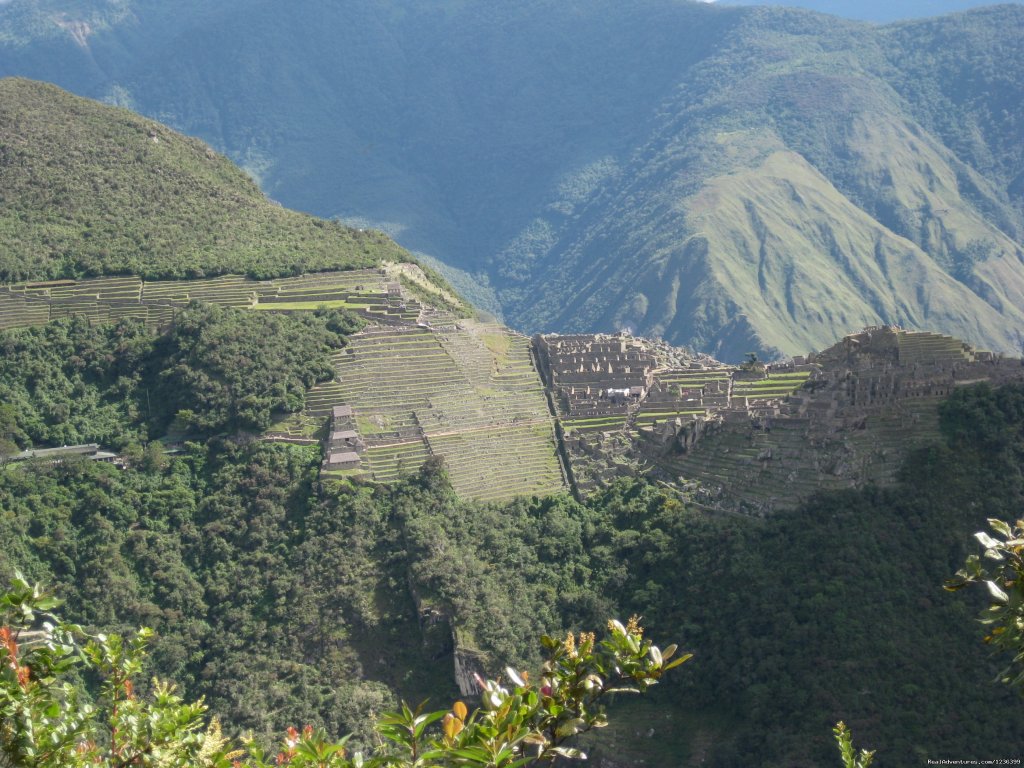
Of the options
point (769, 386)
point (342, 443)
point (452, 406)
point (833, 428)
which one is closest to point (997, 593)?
point (833, 428)

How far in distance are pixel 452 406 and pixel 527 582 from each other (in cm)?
1126

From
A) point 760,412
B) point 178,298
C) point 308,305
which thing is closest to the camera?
point 760,412

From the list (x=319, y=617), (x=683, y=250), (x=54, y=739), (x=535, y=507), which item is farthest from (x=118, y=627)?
(x=683, y=250)

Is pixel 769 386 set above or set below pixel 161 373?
below

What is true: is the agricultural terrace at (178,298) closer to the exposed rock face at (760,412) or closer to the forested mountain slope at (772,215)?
the exposed rock face at (760,412)

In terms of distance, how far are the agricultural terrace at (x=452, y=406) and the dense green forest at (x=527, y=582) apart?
1.70 m

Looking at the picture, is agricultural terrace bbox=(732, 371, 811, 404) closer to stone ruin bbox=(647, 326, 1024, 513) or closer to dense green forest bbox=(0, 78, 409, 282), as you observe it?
stone ruin bbox=(647, 326, 1024, 513)

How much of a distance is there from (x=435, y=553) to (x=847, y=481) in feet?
53.3

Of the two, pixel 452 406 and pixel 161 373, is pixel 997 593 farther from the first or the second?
pixel 161 373

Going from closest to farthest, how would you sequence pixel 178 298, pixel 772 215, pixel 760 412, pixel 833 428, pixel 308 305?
pixel 833 428 → pixel 760 412 → pixel 308 305 → pixel 178 298 → pixel 772 215

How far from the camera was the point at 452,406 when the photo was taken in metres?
66.5

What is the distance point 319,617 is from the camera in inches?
2228

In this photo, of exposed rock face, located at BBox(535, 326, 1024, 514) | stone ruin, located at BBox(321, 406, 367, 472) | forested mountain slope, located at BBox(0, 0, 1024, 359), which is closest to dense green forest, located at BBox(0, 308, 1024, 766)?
stone ruin, located at BBox(321, 406, 367, 472)

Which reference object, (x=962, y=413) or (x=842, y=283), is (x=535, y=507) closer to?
(x=962, y=413)
